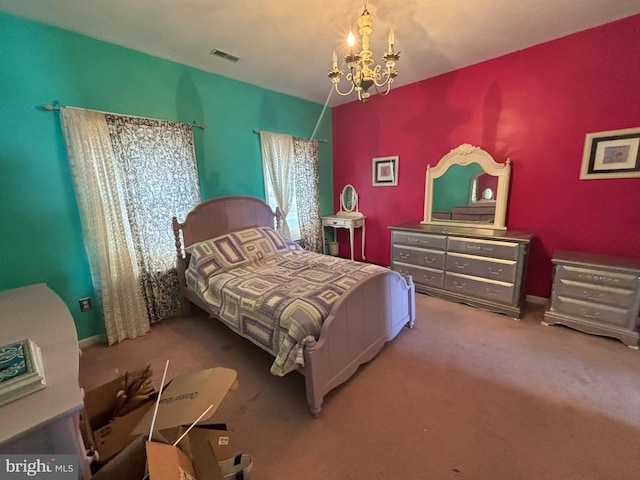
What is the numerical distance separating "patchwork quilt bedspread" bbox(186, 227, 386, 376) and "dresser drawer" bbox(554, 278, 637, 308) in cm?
171

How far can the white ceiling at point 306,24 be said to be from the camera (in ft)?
6.37

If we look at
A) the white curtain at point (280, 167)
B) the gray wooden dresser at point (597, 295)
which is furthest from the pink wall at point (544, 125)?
the white curtain at point (280, 167)

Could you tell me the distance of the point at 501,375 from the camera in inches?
77.2

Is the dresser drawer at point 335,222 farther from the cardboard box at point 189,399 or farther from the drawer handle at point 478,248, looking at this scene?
the cardboard box at point 189,399

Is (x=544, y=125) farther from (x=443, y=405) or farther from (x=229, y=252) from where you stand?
(x=229, y=252)

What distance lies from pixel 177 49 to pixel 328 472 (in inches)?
133

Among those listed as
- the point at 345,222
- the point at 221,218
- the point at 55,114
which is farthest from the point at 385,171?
the point at 55,114

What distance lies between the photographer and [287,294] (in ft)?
6.57

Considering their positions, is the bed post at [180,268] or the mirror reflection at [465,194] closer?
the bed post at [180,268]

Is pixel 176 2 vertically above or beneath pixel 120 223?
above

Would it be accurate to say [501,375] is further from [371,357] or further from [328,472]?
[328,472]

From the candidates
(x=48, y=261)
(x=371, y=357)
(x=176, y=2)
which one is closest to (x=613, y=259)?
(x=371, y=357)

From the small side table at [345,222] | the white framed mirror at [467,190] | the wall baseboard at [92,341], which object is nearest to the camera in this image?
the wall baseboard at [92,341]

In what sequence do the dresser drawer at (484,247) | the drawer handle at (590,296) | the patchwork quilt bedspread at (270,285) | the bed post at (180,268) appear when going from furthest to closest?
the bed post at (180,268)
the dresser drawer at (484,247)
the drawer handle at (590,296)
the patchwork quilt bedspread at (270,285)
